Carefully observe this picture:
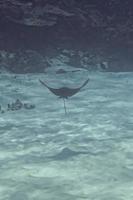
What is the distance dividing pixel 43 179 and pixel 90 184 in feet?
2.89

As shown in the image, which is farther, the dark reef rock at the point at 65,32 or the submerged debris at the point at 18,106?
the dark reef rock at the point at 65,32

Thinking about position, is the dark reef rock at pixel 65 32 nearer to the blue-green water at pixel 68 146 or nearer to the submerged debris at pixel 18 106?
the blue-green water at pixel 68 146

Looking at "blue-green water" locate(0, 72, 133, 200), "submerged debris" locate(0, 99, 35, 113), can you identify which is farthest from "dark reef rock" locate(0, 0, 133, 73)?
"submerged debris" locate(0, 99, 35, 113)

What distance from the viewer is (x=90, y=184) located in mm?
6246

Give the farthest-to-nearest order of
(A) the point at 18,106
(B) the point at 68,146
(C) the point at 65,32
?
1. (C) the point at 65,32
2. (A) the point at 18,106
3. (B) the point at 68,146

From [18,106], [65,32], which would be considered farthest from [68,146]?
[65,32]

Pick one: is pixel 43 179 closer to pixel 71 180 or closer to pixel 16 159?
pixel 71 180

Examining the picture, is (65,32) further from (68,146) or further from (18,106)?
(68,146)

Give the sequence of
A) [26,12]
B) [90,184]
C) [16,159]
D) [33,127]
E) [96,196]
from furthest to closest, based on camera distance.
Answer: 1. [26,12]
2. [33,127]
3. [16,159]
4. [90,184]
5. [96,196]

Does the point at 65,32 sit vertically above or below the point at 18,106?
above

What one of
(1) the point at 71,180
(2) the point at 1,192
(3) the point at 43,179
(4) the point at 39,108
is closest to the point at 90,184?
(1) the point at 71,180

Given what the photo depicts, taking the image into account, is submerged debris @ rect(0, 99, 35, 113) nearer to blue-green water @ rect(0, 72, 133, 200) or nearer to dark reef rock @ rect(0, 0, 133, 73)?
blue-green water @ rect(0, 72, 133, 200)

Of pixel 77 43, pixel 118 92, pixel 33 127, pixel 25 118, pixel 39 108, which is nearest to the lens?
pixel 33 127

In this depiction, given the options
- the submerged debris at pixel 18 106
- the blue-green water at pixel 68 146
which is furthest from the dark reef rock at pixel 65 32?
the submerged debris at pixel 18 106
